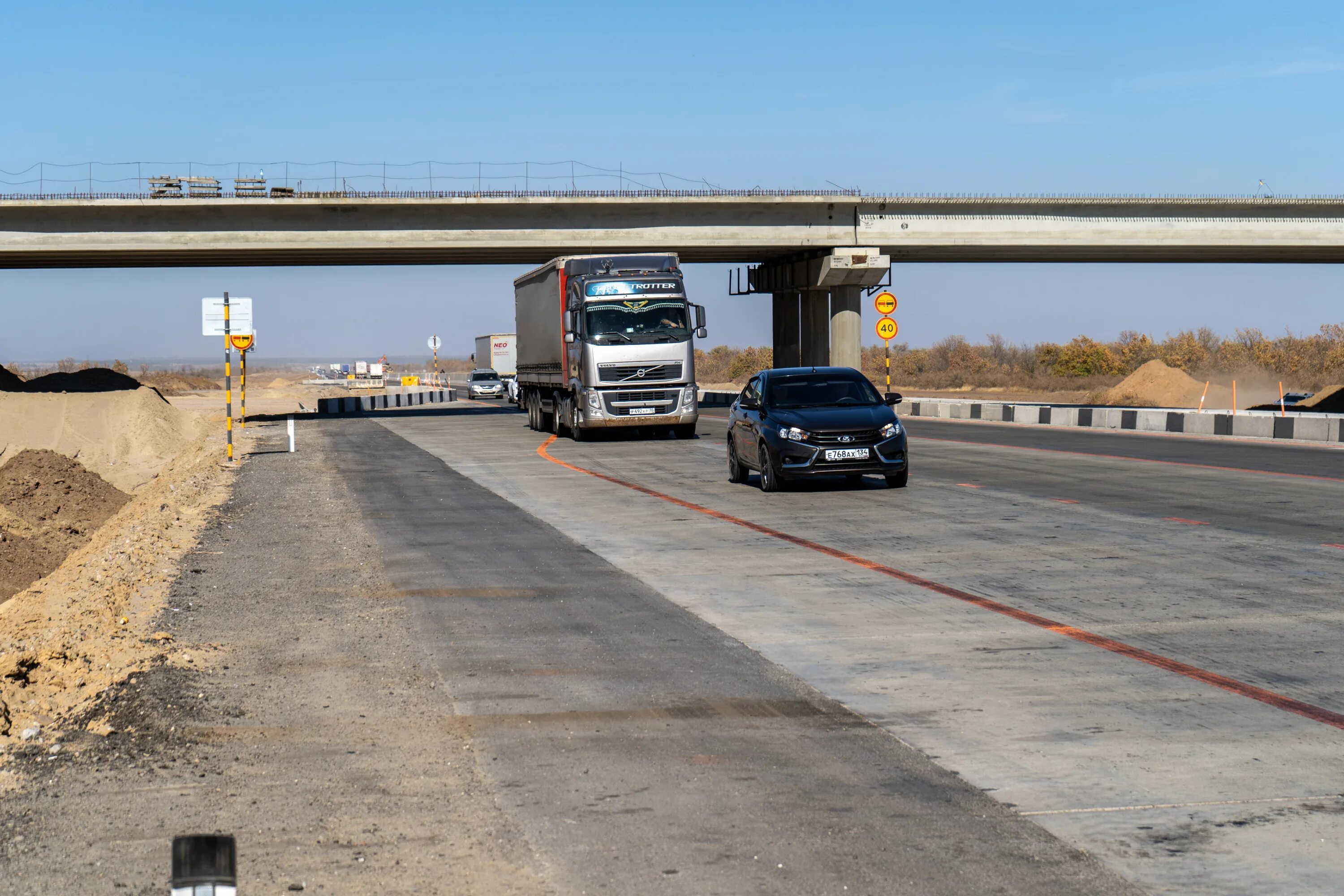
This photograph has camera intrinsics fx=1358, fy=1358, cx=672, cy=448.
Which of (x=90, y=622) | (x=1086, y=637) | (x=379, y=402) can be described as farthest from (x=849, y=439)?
(x=379, y=402)

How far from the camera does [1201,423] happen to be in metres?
32.5

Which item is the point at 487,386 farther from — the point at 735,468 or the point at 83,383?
the point at 735,468

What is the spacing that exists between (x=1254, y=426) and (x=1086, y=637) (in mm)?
24595

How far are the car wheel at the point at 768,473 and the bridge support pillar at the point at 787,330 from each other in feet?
127

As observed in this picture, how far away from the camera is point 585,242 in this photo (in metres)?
48.4

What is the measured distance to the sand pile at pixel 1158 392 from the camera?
62.9 m

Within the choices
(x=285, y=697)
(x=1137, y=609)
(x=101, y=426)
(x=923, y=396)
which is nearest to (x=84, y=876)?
(x=285, y=697)

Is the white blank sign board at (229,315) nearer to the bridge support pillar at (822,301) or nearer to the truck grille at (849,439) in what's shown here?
the truck grille at (849,439)

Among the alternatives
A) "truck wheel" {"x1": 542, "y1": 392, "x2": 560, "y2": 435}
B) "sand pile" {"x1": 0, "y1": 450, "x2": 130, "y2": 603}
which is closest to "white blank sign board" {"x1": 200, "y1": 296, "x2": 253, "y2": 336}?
"sand pile" {"x1": 0, "y1": 450, "x2": 130, "y2": 603}

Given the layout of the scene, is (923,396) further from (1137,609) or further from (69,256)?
(1137,609)

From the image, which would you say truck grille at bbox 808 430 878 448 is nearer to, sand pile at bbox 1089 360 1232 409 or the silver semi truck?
the silver semi truck

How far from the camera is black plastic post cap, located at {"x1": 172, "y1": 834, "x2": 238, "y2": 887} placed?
2576 mm

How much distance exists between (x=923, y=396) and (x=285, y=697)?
6920 cm

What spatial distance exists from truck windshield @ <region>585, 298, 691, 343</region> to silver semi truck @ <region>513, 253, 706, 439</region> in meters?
0.01
